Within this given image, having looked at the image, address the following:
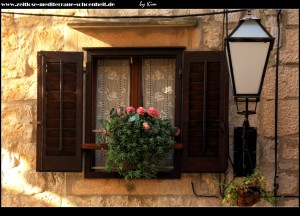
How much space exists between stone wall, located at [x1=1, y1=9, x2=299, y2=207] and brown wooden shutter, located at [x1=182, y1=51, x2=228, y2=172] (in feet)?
0.58

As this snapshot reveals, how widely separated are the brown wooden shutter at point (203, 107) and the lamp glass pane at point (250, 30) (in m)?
1.21

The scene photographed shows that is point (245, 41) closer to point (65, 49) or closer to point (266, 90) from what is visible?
point (266, 90)

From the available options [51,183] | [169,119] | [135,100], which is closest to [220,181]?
[169,119]

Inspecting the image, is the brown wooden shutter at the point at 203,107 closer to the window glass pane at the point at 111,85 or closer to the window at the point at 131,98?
the window at the point at 131,98

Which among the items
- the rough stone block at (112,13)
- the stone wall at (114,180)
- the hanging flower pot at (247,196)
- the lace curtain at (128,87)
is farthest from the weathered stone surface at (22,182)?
the hanging flower pot at (247,196)

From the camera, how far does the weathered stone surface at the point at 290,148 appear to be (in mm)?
5586

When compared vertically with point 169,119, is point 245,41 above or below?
above

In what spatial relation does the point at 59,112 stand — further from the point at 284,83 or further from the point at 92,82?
the point at 284,83

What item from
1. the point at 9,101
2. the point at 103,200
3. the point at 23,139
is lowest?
the point at 103,200

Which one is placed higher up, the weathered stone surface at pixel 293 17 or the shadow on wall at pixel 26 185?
the weathered stone surface at pixel 293 17

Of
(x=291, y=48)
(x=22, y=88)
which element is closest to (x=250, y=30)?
(x=291, y=48)

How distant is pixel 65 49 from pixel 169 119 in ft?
4.16

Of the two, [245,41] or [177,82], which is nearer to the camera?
[245,41]

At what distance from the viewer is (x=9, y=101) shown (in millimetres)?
5789
